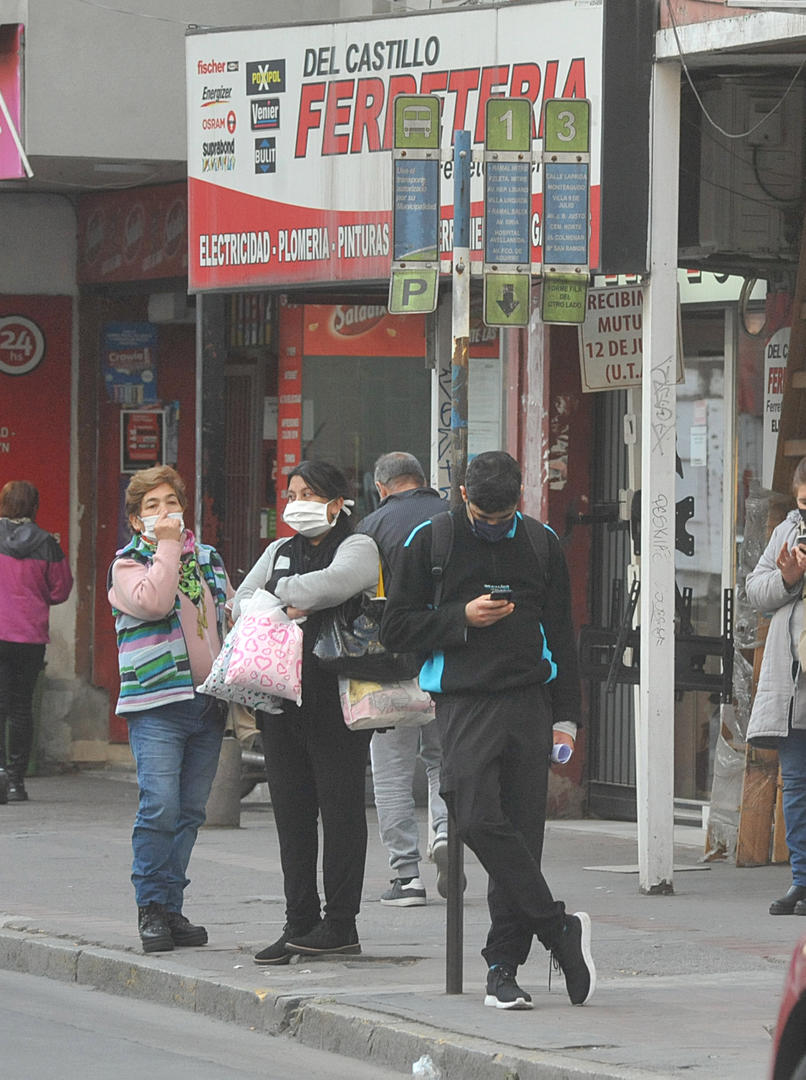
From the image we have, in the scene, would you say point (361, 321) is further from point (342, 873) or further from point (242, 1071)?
point (242, 1071)

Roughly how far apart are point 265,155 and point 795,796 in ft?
15.3

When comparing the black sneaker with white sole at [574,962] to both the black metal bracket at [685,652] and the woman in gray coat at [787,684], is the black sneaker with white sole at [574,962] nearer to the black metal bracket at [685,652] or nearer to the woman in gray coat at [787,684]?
the woman in gray coat at [787,684]

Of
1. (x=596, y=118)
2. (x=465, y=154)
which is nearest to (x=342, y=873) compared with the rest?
(x=465, y=154)

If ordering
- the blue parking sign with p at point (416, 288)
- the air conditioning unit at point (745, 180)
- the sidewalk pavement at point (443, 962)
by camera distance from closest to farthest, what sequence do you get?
the sidewalk pavement at point (443, 962)
the blue parking sign with p at point (416, 288)
the air conditioning unit at point (745, 180)

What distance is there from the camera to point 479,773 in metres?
7.52

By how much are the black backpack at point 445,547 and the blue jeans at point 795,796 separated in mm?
2661

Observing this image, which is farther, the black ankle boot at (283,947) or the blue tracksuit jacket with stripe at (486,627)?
the black ankle boot at (283,947)

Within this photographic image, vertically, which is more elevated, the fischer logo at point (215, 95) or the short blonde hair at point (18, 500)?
the fischer logo at point (215, 95)

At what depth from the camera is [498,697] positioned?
7.59 metres

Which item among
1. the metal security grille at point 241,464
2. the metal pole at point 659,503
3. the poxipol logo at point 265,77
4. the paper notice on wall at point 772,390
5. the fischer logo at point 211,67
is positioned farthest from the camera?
the metal security grille at point 241,464

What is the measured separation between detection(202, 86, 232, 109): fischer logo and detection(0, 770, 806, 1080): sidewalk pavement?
13.7 feet

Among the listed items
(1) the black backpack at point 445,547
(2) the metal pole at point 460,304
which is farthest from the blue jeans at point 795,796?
(1) the black backpack at point 445,547

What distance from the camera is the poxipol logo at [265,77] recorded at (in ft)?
39.6

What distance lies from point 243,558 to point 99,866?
4.73m
